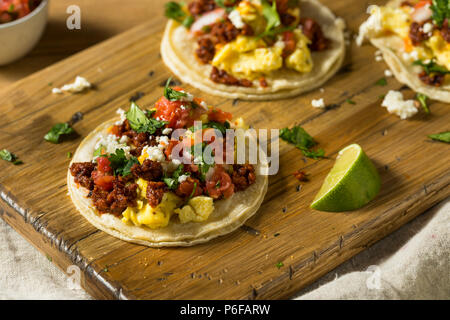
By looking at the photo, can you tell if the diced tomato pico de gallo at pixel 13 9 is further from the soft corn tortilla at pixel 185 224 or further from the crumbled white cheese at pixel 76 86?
the soft corn tortilla at pixel 185 224

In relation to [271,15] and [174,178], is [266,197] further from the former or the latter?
[271,15]

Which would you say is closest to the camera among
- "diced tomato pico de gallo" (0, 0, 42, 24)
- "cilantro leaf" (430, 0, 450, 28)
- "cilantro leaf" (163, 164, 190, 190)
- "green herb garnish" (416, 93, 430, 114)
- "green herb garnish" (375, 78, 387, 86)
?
"cilantro leaf" (163, 164, 190, 190)

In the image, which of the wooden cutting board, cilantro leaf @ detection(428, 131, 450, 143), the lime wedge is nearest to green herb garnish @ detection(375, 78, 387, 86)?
the wooden cutting board

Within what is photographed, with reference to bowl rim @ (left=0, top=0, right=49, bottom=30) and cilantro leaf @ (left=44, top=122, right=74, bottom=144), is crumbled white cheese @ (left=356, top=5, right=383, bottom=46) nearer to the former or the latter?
cilantro leaf @ (left=44, top=122, right=74, bottom=144)

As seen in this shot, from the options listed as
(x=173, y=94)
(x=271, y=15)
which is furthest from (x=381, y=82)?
(x=173, y=94)

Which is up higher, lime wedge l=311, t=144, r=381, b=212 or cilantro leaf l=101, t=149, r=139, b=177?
cilantro leaf l=101, t=149, r=139, b=177
